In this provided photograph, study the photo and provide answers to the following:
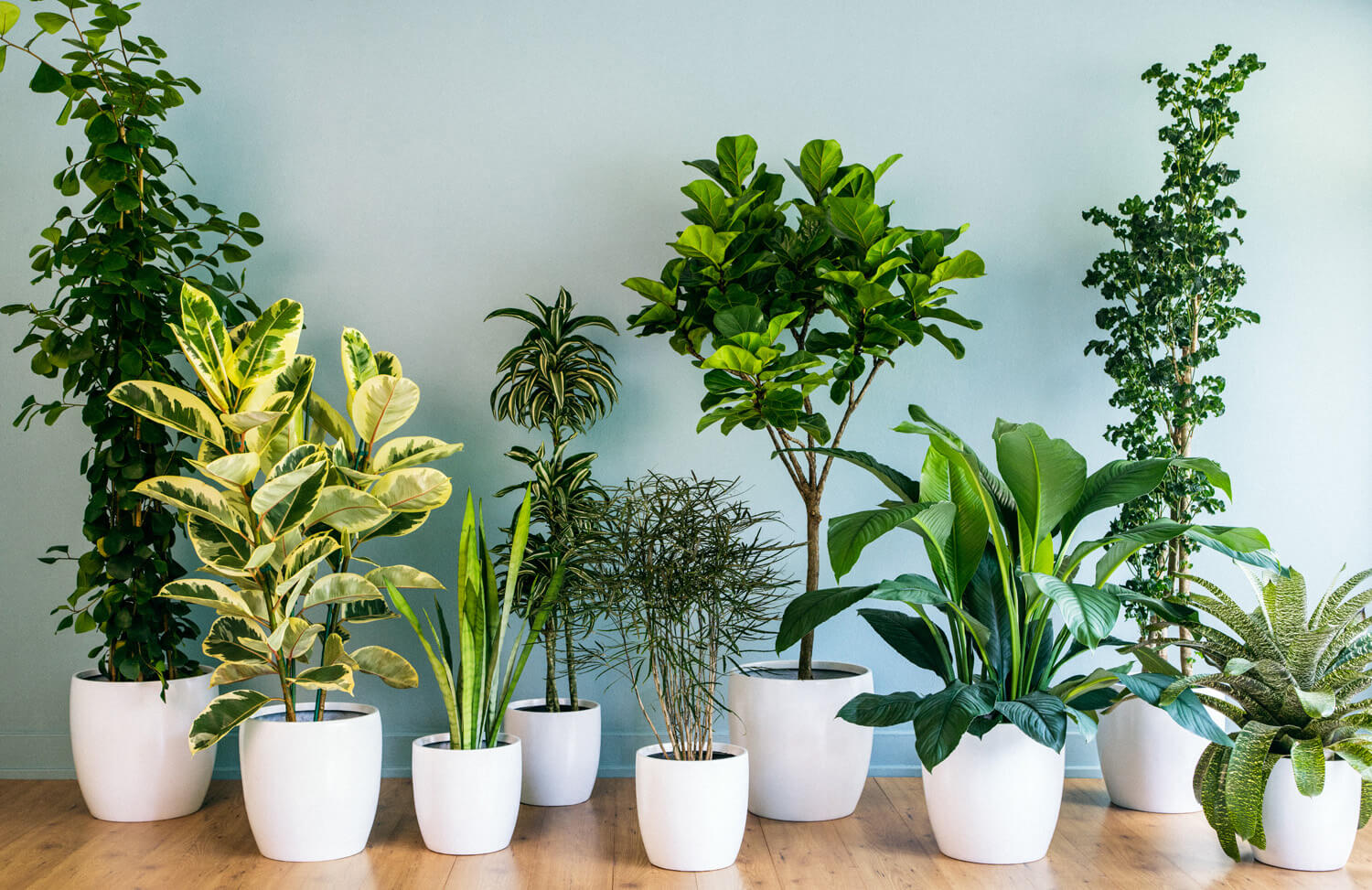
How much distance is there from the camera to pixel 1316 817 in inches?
90.7

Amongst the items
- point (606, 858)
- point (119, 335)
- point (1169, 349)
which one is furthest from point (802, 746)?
point (119, 335)

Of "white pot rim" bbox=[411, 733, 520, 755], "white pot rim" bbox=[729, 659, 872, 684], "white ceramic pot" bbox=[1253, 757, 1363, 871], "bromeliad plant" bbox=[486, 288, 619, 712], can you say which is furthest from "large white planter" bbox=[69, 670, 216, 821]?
"white ceramic pot" bbox=[1253, 757, 1363, 871]

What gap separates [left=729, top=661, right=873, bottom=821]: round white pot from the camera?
2.63 metres

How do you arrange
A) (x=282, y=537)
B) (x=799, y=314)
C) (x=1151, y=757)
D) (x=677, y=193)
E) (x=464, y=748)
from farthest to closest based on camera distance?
1. (x=677, y=193)
2. (x=1151, y=757)
3. (x=799, y=314)
4. (x=464, y=748)
5. (x=282, y=537)

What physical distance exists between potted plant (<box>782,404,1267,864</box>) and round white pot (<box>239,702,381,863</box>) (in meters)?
1.14

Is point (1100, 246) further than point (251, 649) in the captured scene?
Yes

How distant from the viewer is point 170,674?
107 inches

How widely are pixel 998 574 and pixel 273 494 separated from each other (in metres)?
1.80

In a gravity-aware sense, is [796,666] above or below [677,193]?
below

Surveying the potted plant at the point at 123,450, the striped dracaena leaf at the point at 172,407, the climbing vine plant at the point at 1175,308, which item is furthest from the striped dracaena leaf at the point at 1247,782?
the potted plant at the point at 123,450

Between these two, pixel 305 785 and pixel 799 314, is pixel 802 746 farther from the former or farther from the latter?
pixel 305 785

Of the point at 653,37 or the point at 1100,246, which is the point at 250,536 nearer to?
the point at 653,37

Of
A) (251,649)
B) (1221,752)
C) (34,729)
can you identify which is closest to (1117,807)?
(1221,752)

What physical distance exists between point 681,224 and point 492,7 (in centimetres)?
93
